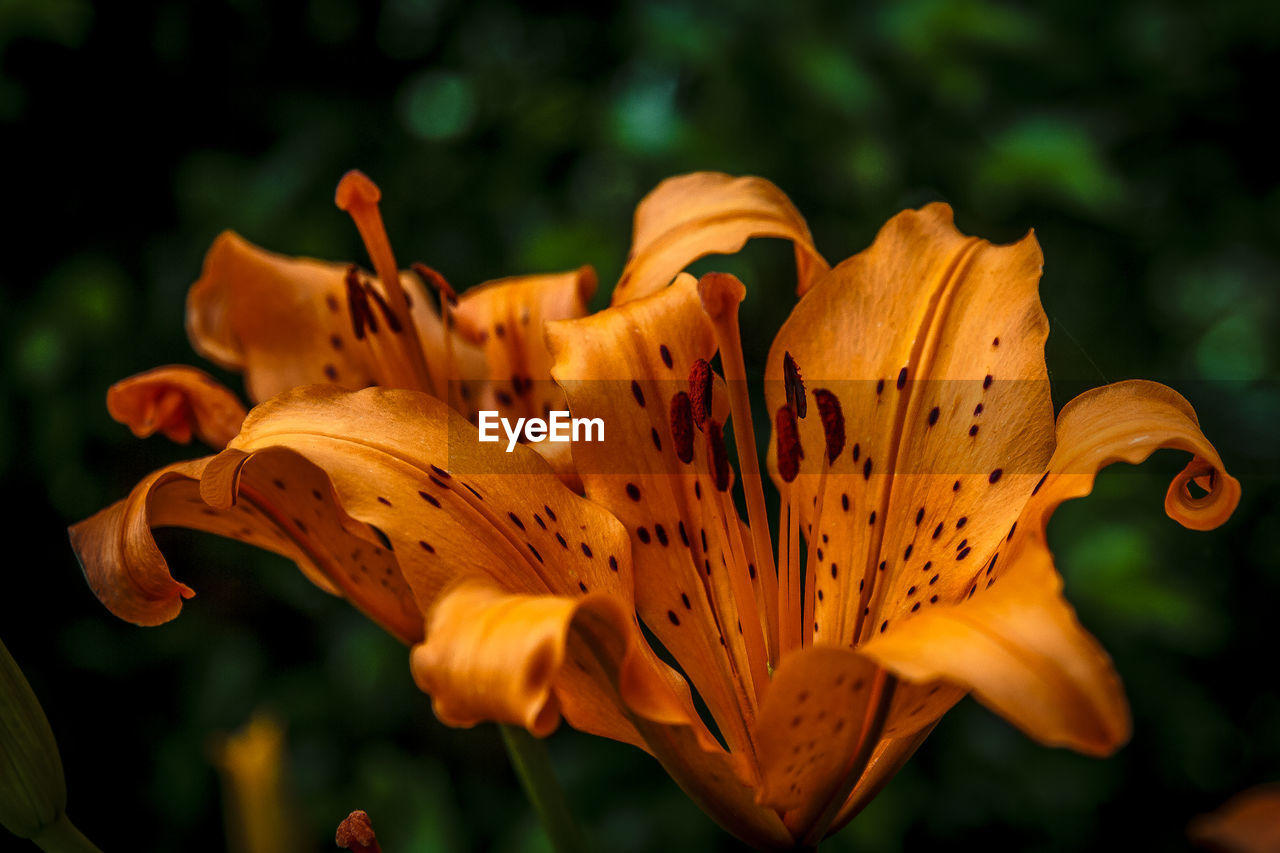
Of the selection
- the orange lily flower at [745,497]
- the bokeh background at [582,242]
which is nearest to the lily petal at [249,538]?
the orange lily flower at [745,497]

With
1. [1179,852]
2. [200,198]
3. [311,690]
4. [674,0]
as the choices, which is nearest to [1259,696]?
[1179,852]

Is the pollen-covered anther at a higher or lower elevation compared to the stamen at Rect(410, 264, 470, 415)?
higher

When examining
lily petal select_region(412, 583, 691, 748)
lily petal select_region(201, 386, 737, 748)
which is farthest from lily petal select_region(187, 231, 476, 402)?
lily petal select_region(412, 583, 691, 748)

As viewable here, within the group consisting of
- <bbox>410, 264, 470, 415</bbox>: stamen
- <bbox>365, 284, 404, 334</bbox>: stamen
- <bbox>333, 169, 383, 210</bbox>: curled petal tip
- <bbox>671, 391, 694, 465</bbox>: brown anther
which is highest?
<bbox>333, 169, 383, 210</bbox>: curled petal tip

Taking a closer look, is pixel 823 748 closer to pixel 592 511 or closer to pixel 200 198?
pixel 592 511

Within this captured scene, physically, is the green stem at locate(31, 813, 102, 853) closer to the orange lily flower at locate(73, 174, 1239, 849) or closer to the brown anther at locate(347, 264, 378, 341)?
the orange lily flower at locate(73, 174, 1239, 849)

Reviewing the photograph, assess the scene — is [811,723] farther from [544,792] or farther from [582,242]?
[582,242]

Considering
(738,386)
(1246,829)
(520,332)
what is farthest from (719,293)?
(1246,829)

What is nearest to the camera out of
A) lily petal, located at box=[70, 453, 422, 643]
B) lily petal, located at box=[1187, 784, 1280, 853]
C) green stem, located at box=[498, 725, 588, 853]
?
lily petal, located at box=[1187, 784, 1280, 853]

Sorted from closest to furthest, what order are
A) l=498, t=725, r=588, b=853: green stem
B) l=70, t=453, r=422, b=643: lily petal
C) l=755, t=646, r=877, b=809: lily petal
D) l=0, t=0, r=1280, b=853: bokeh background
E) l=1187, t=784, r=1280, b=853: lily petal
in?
l=1187, t=784, r=1280, b=853: lily petal, l=755, t=646, r=877, b=809: lily petal, l=70, t=453, r=422, b=643: lily petal, l=498, t=725, r=588, b=853: green stem, l=0, t=0, r=1280, b=853: bokeh background
